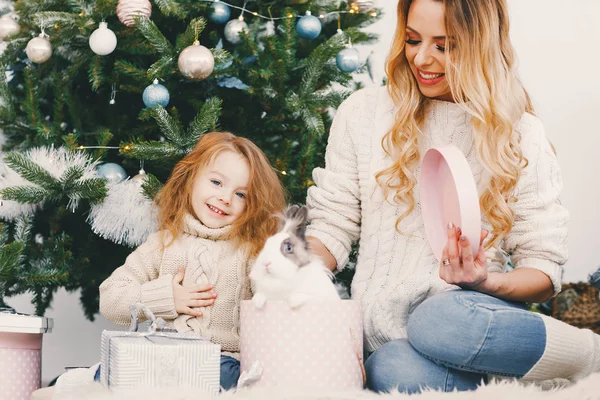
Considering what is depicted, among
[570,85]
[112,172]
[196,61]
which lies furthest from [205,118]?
[570,85]

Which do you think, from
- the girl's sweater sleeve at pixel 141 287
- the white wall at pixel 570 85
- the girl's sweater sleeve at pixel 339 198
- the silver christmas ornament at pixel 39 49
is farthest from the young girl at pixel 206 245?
the white wall at pixel 570 85

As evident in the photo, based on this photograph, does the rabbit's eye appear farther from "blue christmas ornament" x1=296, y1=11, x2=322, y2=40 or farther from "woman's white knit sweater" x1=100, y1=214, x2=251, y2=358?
"blue christmas ornament" x1=296, y1=11, x2=322, y2=40

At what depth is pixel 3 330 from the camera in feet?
4.72

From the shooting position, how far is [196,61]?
1.61 meters

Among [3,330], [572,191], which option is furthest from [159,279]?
[572,191]

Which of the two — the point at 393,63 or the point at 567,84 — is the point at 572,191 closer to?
the point at 567,84

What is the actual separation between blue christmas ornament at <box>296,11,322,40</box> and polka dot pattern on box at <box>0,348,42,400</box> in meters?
0.95

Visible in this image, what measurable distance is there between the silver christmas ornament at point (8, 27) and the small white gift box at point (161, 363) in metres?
0.94

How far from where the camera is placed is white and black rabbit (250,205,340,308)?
1232 millimetres

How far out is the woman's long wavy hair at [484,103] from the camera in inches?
54.9

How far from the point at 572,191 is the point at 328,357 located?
175 cm

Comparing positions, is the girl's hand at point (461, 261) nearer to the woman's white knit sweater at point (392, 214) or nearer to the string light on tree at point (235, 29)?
the woman's white knit sweater at point (392, 214)

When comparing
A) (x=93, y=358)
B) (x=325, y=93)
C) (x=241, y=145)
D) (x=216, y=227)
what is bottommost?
(x=93, y=358)

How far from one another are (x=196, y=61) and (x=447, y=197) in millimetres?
654
